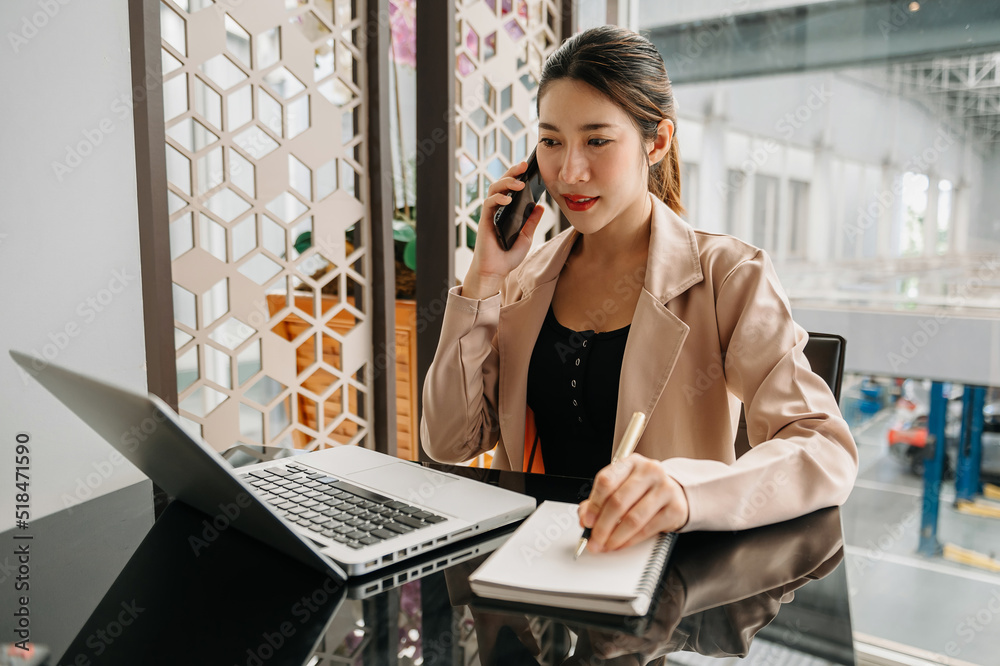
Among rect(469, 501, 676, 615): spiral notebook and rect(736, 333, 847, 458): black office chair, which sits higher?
rect(736, 333, 847, 458): black office chair

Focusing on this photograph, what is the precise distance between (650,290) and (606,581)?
721 mm

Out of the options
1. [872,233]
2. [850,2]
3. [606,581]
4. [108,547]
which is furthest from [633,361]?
[850,2]

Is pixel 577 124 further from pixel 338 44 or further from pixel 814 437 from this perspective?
pixel 338 44

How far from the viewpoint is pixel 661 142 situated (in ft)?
4.68

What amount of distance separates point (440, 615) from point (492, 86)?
2.21 metres

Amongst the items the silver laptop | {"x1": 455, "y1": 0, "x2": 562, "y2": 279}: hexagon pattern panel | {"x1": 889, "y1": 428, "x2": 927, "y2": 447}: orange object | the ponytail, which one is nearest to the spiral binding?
the silver laptop

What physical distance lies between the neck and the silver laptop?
671mm

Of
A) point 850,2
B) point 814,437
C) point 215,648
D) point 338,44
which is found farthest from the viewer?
point 850,2

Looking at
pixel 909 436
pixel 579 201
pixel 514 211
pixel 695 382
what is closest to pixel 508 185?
pixel 514 211

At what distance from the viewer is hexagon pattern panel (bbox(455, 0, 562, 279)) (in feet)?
8.06

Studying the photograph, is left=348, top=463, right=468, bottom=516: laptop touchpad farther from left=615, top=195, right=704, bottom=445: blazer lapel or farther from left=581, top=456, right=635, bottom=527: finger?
left=615, top=195, right=704, bottom=445: blazer lapel

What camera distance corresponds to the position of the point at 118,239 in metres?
1.44

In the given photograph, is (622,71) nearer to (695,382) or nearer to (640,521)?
(695,382)

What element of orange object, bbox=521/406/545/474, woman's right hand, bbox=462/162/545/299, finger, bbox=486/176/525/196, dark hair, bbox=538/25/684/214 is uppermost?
dark hair, bbox=538/25/684/214
